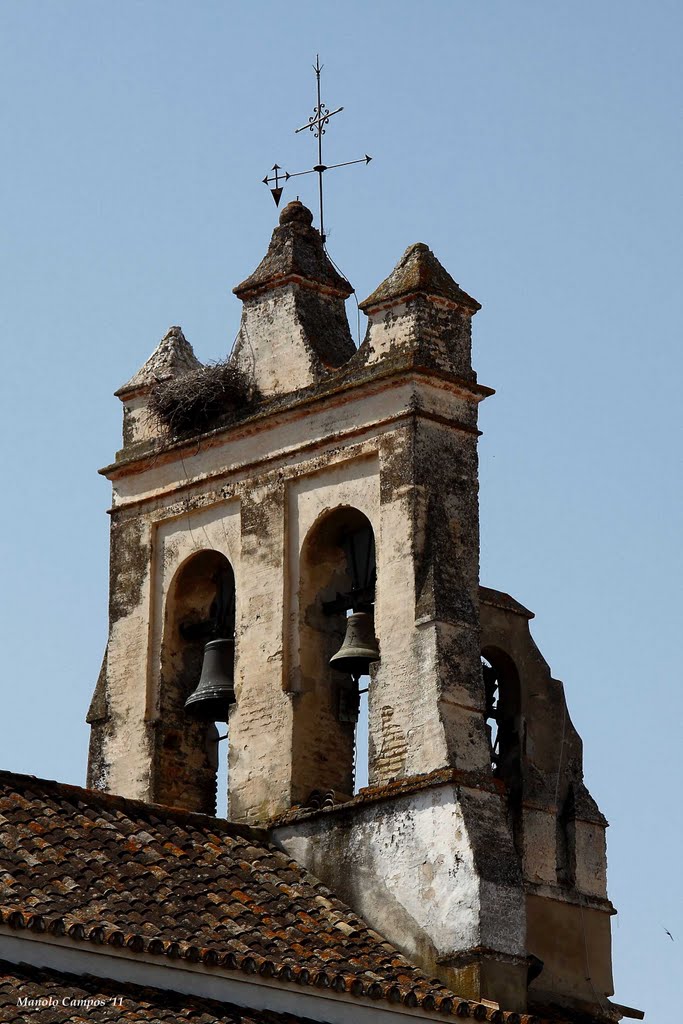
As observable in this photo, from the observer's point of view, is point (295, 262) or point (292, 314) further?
point (295, 262)

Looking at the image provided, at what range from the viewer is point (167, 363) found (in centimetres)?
1783

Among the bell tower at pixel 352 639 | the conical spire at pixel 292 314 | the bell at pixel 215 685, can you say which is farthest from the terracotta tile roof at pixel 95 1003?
the conical spire at pixel 292 314

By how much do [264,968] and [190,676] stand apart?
3.72m

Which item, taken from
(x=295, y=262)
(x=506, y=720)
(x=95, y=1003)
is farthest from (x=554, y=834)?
(x=95, y=1003)

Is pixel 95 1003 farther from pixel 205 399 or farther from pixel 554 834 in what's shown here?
pixel 205 399

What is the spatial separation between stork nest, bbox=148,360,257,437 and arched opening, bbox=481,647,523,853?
2.33 metres

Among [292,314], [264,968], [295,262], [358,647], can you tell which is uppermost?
[295,262]

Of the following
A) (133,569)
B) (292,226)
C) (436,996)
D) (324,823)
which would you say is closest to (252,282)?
(292,226)

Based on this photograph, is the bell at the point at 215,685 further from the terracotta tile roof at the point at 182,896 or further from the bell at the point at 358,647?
the terracotta tile roof at the point at 182,896

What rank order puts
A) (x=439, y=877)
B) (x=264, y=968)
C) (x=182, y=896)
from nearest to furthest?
(x=264, y=968), (x=182, y=896), (x=439, y=877)

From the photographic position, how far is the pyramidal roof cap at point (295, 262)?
17.2 m

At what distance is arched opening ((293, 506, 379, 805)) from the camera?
15.8m

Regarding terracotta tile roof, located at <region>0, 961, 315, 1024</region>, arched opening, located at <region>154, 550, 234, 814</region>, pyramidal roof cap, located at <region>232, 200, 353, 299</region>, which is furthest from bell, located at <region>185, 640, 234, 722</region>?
terracotta tile roof, located at <region>0, 961, 315, 1024</region>

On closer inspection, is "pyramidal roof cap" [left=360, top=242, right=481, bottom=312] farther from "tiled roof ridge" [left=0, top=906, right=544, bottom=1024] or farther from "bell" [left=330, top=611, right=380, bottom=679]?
"tiled roof ridge" [left=0, top=906, right=544, bottom=1024]
